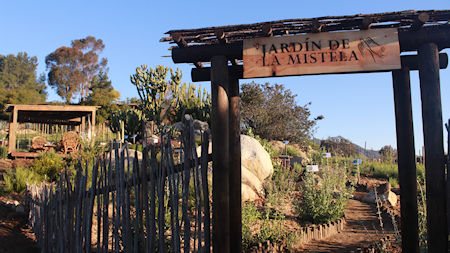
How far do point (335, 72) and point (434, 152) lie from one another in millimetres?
1065

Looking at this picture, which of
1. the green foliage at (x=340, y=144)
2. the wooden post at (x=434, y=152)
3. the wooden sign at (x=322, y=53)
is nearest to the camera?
the wooden post at (x=434, y=152)

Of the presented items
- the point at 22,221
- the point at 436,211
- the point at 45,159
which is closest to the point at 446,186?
the point at 436,211

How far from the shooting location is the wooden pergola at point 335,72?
3227mm

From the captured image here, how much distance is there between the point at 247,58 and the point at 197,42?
0.53 metres

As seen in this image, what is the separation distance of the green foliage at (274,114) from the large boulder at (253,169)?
33.4ft

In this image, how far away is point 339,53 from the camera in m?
3.42

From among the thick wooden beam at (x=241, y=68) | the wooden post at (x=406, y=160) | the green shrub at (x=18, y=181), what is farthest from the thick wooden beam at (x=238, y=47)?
the green shrub at (x=18, y=181)

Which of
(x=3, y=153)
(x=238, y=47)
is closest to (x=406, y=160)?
(x=238, y=47)

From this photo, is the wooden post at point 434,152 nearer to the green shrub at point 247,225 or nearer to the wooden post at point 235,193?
the wooden post at point 235,193

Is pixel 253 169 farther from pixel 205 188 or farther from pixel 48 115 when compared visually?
pixel 48 115

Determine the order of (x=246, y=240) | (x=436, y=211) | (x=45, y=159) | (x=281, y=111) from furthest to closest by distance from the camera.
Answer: (x=281, y=111) → (x=45, y=159) → (x=246, y=240) → (x=436, y=211)

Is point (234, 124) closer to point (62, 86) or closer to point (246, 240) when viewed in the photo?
point (246, 240)

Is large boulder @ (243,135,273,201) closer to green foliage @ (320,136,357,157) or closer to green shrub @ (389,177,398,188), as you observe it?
green shrub @ (389,177,398,188)

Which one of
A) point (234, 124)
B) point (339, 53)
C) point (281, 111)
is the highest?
point (281, 111)
